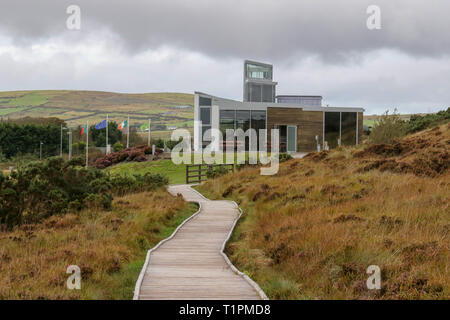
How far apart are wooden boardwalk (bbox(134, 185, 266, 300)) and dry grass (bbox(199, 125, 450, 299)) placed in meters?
0.46

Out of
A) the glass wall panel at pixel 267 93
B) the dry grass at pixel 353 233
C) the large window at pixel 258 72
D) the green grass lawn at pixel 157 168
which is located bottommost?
the green grass lawn at pixel 157 168

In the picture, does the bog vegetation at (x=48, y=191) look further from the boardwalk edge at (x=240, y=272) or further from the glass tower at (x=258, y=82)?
the glass tower at (x=258, y=82)

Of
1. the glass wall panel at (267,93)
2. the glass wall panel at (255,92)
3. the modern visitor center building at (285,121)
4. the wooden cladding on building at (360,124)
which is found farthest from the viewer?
the glass wall panel at (267,93)

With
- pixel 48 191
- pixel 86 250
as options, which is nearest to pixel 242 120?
pixel 48 191

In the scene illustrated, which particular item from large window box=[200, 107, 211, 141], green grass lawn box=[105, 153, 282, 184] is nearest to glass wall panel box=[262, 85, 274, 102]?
large window box=[200, 107, 211, 141]

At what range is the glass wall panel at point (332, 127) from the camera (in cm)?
5359

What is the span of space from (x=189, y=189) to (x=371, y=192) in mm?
15148

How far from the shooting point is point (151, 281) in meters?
8.97

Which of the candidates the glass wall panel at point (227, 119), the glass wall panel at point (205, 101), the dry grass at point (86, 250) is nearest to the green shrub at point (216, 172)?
the glass wall panel at point (227, 119)

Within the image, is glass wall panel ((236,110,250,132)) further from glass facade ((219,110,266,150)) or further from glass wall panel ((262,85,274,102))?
glass wall panel ((262,85,274,102))

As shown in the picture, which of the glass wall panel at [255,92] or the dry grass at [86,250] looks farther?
the glass wall panel at [255,92]

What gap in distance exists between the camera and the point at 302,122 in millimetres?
52406

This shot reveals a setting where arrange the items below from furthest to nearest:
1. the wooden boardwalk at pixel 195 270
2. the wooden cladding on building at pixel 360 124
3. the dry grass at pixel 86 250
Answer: the wooden cladding on building at pixel 360 124
the dry grass at pixel 86 250
the wooden boardwalk at pixel 195 270
